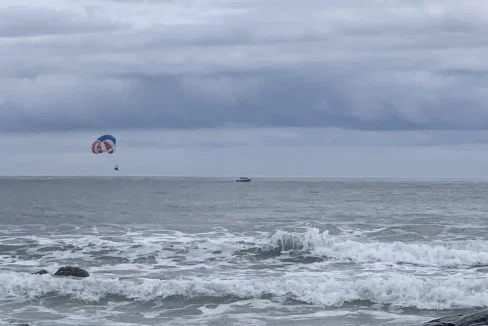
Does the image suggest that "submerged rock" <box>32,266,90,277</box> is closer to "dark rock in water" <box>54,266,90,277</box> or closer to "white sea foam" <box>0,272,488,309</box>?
"dark rock in water" <box>54,266,90,277</box>

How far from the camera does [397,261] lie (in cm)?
3359

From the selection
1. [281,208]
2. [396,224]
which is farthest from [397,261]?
[281,208]

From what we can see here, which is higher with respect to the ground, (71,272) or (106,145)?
(106,145)

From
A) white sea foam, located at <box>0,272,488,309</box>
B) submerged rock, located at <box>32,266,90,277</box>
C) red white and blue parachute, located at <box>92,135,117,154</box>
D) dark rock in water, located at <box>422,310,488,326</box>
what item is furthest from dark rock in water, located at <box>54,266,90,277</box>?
red white and blue parachute, located at <box>92,135,117,154</box>

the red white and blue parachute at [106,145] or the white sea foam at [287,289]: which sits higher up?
the red white and blue parachute at [106,145]

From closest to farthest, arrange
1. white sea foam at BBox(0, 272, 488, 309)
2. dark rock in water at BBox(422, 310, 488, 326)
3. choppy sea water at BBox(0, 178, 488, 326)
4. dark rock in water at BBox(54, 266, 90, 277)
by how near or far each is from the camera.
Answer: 1. dark rock in water at BBox(422, 310, 488, 326)
2. choppy sea water at BBox(0, 178, 488, 326)
3. white sea foam at BBox(0, 272, 488, 309)
4. dark rock in water at BBox(54, 266, 90, 277)

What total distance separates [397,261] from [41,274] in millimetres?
14537

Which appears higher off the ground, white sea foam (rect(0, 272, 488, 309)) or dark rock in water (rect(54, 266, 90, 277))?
dark rock in water (rect(54, 266, 90, 277))

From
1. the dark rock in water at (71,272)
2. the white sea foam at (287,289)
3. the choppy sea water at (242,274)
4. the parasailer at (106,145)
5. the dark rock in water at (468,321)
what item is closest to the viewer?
the dark rock in water at (468,321)

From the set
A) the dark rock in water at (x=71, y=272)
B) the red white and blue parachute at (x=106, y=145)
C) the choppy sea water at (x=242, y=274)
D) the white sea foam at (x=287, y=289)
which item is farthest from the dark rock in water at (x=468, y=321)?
the red white and blue parachute at (x=106, y=145)

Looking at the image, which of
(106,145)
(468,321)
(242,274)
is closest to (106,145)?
(106,145)

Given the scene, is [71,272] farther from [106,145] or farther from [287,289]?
[106,145]

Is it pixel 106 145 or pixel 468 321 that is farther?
pixel 106 145

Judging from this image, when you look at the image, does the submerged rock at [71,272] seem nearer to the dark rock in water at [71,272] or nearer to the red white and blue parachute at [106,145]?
the dark rock in water at [71,272]
